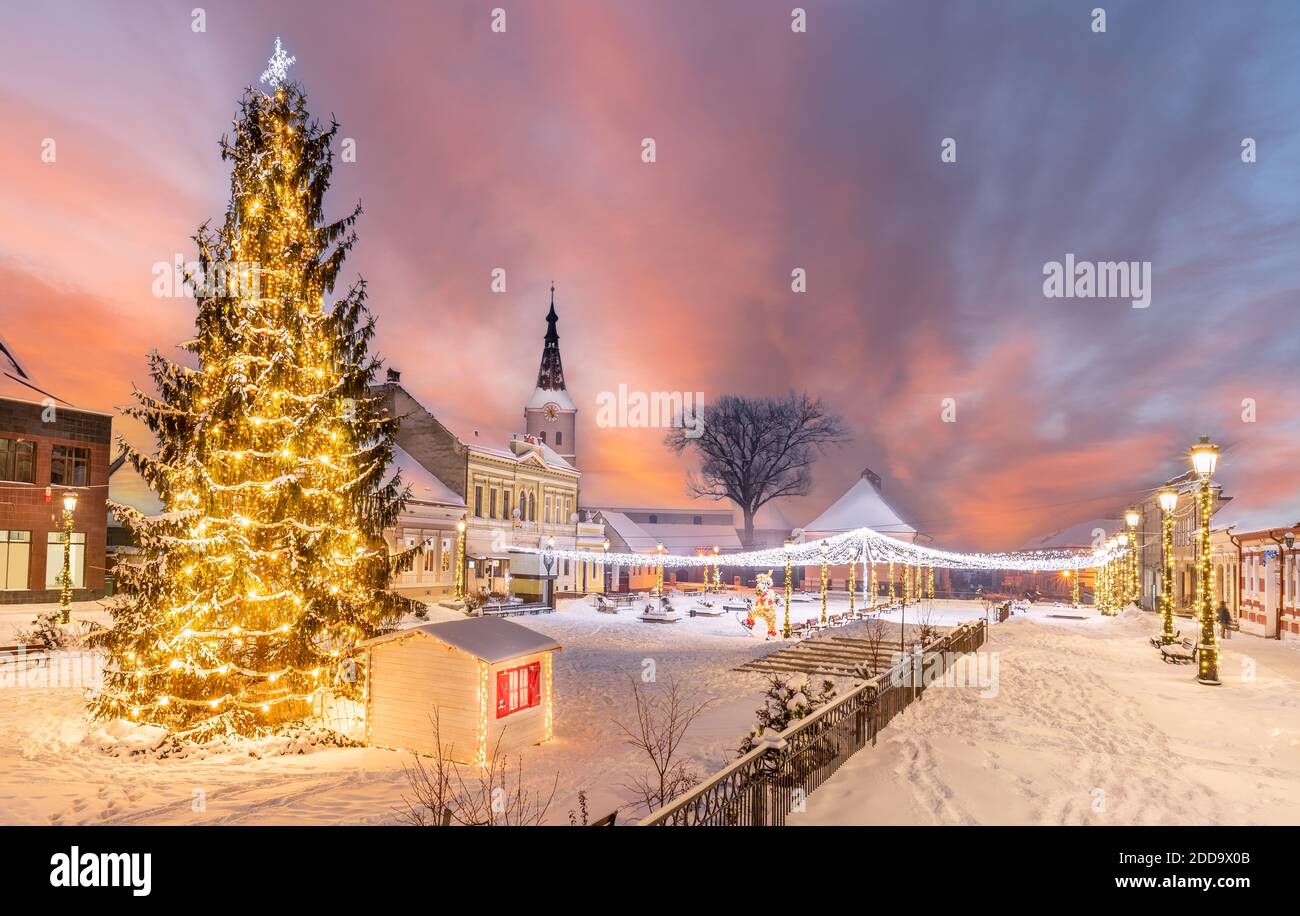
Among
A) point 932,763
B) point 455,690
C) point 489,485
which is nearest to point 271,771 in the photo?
point 455,690

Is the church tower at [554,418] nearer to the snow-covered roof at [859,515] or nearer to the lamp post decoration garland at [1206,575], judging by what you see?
the snow-covered roof at [859,515]

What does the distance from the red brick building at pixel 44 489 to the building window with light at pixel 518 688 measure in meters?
24.9

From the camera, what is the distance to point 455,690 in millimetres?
14719

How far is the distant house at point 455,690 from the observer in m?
14.5

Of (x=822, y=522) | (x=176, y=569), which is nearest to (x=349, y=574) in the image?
(x=176, y=569)

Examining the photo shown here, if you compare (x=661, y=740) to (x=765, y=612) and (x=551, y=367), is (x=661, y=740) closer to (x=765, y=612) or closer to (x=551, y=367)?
(x=765, y=612)

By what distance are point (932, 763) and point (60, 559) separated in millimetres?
35646

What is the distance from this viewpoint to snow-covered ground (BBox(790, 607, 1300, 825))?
335 inches

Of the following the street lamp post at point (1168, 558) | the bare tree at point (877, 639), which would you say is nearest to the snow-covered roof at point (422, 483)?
the bare tree at point (877, 639)

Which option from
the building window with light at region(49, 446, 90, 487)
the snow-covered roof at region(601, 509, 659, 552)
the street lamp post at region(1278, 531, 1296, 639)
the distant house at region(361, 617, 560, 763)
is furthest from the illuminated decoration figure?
the snow-covered roof at region(601, 509, 659, 552)

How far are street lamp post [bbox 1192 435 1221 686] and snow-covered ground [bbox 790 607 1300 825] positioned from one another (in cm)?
43

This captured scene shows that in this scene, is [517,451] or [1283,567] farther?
[517,451]

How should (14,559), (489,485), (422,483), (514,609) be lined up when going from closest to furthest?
(14,559), (514,609), (422,483), (489,485)
